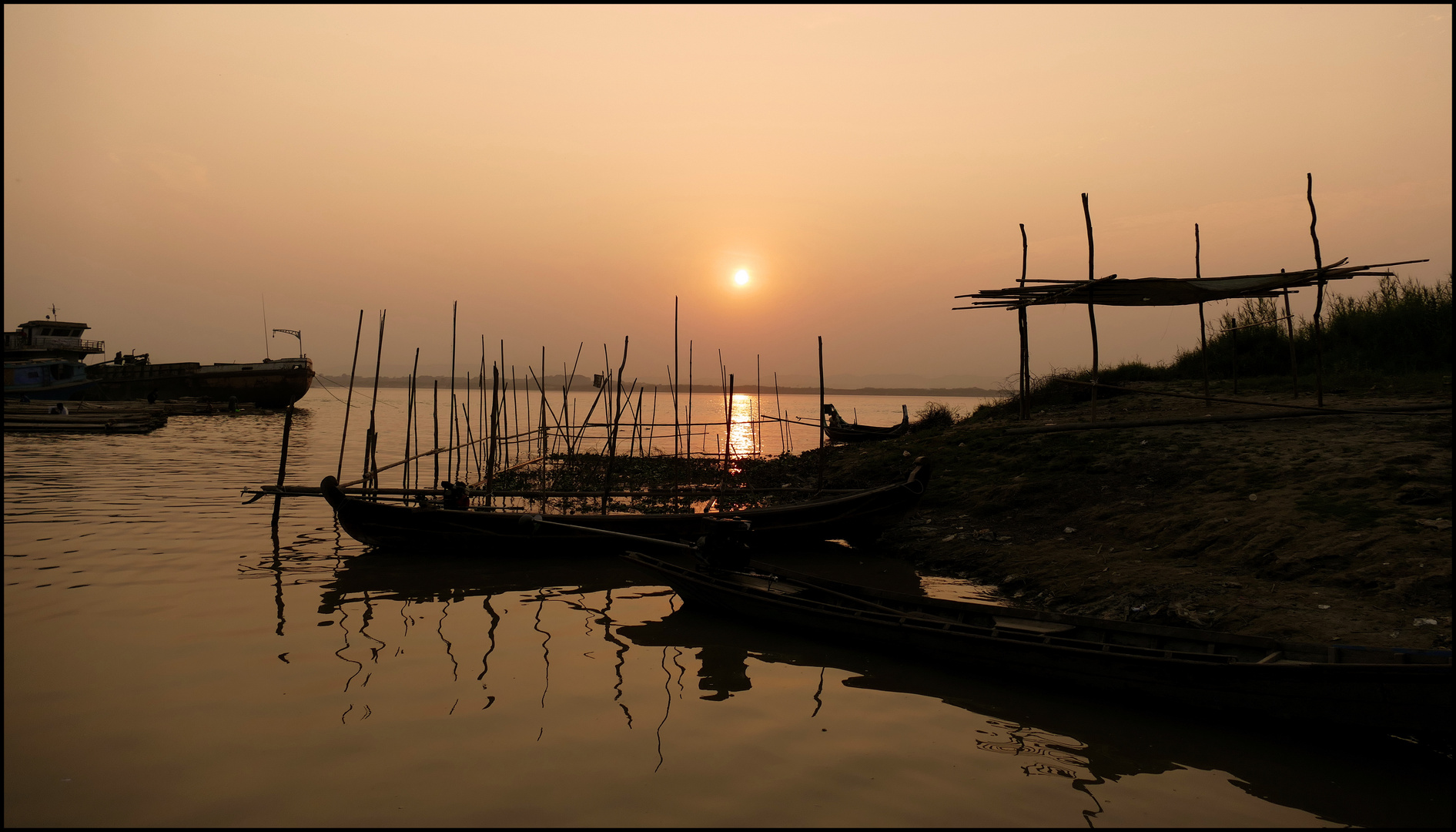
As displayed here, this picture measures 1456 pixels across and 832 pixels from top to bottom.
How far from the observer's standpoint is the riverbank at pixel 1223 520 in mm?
6270

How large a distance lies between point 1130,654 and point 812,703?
2237 mm

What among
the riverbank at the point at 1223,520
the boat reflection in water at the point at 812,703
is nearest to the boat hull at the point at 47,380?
the boat reflection in water at the point at 812,703

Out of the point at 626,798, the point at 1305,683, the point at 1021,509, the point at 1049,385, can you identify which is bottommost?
the point at 626,798

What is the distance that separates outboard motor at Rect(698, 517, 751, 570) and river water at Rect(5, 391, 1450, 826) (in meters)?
0.58

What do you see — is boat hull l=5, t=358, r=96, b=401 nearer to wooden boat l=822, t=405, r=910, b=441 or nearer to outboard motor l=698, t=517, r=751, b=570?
wooden boat l=822, t=405, r=910, b=441

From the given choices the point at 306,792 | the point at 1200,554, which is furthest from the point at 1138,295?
the point at 306,792

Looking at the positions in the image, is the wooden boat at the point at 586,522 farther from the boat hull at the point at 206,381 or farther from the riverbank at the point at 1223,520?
the boat hull at the point at 206,381

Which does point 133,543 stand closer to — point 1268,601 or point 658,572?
point 658,572

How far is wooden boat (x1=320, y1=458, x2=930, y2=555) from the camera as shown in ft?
33.4

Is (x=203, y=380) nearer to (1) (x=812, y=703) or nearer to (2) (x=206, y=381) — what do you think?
(2) (x=206, y=381)

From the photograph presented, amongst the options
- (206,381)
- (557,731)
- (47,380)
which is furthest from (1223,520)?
(206,381)

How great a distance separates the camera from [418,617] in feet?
24.8

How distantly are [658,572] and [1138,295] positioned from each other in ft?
31.6

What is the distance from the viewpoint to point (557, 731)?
5.06m
